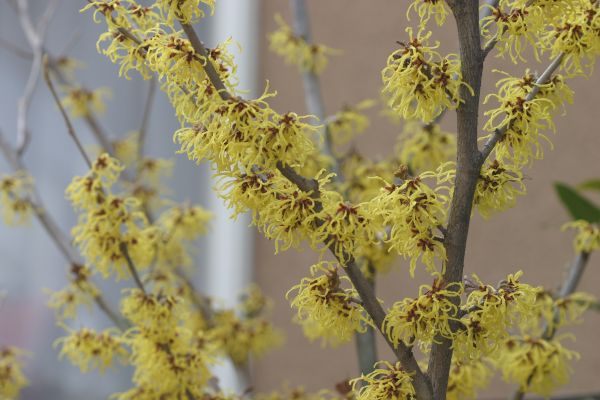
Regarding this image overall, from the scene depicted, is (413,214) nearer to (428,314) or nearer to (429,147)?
(428,314)

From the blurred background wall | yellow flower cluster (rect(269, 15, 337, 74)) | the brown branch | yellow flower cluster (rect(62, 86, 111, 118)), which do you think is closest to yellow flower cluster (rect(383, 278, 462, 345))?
the brown branch

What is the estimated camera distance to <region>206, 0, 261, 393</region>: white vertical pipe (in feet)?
7.61

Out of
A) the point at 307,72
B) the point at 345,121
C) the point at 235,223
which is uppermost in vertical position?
the point at 235,223

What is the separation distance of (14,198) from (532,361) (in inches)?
31.5

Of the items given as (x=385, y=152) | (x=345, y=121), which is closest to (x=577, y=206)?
(x=345, y=121)

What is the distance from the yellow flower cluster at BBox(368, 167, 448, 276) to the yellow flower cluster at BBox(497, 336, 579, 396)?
1.19ft

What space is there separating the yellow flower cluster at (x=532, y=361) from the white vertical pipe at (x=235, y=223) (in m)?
1.25

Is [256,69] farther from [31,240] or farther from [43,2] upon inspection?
[31,240]

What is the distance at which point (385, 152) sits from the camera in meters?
1.95

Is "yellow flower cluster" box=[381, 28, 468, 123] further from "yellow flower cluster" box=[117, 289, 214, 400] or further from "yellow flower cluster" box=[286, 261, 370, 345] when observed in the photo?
"yellow flower cluster" box=[117, 289, 214, 400]

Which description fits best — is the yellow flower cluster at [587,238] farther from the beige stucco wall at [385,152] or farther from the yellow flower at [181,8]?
the yellow flower at [181,8]

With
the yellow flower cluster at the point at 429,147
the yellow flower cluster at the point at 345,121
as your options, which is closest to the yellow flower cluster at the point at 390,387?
the yellow flower cluster at the point at 429,147

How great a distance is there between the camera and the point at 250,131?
73 cm

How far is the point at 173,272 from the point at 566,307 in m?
0.63
